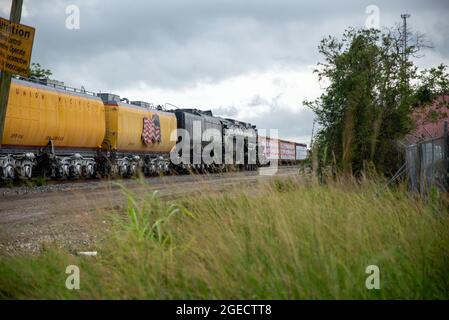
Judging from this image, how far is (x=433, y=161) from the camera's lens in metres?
9.98

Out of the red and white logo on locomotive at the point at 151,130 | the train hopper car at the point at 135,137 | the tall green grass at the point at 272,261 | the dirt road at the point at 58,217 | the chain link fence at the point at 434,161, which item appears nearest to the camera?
the tall green grass at the point at 272,261

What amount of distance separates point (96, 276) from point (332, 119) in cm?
1301

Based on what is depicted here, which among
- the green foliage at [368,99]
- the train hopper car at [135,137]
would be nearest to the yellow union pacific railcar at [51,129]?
the train hopper car at [135,137]

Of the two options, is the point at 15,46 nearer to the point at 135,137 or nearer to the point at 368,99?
the point at 368,99

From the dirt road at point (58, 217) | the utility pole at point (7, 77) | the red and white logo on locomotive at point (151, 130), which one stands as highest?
the red and white logo on locomotive at point (151, 130)

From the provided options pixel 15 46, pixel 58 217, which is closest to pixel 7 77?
pixel 15 46

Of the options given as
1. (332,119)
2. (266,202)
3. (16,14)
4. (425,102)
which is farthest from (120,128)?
(266,202)

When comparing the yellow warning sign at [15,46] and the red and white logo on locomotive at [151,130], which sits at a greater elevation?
the red and white logo on locomotive at [151,130]

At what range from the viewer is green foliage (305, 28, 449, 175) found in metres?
16.0

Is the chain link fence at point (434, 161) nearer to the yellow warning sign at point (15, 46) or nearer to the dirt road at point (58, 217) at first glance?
the dirt road at point (58, 217)

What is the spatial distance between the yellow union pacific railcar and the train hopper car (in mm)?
782

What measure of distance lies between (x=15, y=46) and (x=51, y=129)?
45.7ft

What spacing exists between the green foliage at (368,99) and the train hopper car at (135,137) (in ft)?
31.7

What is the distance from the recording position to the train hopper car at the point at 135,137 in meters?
26.2
